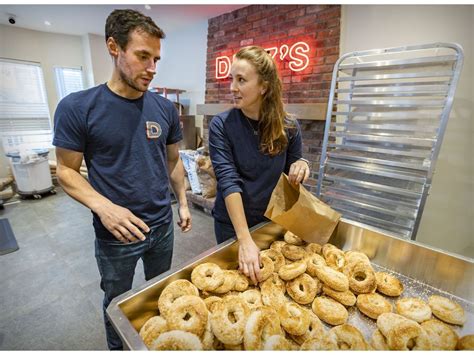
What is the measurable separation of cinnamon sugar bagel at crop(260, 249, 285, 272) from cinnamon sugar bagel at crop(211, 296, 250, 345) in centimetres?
24

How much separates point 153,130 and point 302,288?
971mm

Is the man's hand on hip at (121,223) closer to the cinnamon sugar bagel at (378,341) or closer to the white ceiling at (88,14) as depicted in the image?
the cinnamon sugar bagel at (378,341)

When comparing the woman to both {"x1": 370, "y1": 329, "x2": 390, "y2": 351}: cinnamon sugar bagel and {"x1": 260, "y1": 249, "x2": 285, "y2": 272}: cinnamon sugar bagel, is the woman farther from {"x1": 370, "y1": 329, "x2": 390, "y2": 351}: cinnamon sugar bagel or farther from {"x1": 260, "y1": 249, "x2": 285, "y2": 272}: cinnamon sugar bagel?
{"x1": 370, "y1": 329, "x2": 390, "y2": 351}: cinnamon sugar bagel

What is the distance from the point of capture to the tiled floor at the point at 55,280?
171cm

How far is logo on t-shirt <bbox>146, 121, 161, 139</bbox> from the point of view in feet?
3.90

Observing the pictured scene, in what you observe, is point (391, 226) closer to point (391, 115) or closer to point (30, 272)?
point (391, 115)

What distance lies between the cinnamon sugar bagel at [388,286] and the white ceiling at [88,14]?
3625mm

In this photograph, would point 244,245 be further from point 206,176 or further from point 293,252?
point 206,176

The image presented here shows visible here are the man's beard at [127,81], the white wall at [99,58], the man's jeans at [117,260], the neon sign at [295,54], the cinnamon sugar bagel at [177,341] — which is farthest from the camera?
the white wall at [99,58]

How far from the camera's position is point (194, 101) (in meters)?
4.45

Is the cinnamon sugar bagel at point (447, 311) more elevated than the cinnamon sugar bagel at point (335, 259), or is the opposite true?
the cinnamon sugar bagel at point (335, 259)

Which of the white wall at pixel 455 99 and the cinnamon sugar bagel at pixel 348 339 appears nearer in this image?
the cinnamon sugar bagel at pixel 348 339

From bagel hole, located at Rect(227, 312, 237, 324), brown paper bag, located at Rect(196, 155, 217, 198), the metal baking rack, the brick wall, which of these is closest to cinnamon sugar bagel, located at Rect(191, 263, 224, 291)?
bagel hole, located at Rect(227, 312, 237, 324)

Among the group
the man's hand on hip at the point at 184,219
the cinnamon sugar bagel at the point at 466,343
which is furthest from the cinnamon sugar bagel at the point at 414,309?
the man's hand on hip at the point at 184,219
